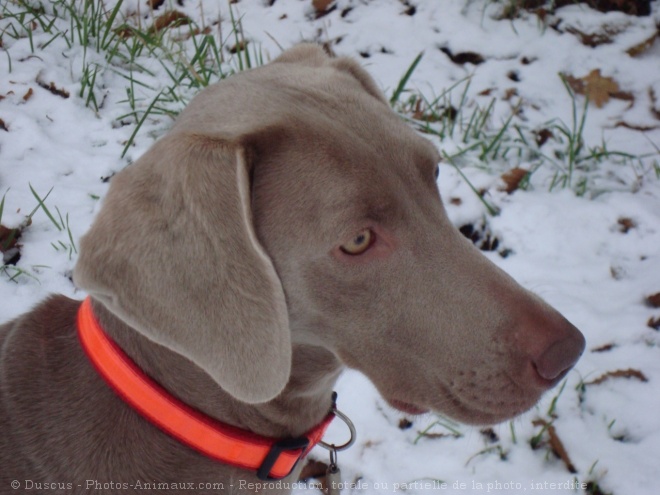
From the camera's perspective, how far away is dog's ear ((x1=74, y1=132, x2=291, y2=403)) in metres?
1.51

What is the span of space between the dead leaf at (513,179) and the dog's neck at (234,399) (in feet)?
5.97

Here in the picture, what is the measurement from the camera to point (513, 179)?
11.6 ft

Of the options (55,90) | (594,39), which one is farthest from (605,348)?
(55,90)

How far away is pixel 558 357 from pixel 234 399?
31.8 inches

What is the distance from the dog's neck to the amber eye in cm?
35

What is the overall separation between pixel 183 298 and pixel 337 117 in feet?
1.95

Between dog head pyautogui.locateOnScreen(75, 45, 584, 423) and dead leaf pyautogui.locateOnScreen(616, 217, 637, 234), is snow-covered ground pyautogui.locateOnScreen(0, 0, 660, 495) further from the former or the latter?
dog head pyautogui.locateOnScreen(75, 45, 584, 423)

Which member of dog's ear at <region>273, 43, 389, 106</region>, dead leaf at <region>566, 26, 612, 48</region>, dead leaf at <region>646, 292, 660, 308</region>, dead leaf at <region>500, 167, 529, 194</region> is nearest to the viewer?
dog's ear at <region>273, 43, 389, 106</region>

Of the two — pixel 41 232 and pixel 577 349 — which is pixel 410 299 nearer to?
pixel 577 349

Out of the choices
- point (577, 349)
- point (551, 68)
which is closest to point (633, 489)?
point (577, 349)

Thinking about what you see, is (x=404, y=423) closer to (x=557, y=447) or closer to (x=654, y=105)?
(x=557, y=447)

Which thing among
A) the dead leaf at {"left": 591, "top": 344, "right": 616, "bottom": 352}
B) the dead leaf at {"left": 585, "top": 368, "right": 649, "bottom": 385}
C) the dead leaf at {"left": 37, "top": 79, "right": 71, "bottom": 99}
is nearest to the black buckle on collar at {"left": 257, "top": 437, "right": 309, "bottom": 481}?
the dead leaf at {"left": 585, "top": 368, "right": 649, "bottom": 385}

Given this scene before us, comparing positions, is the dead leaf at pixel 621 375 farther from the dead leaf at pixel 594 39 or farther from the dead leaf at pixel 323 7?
the dead leaf at pixel 323 7

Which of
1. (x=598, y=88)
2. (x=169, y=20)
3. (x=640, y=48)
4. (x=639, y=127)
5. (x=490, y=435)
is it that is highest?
(x=169, y=20)
